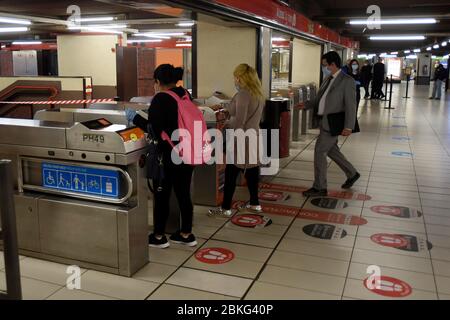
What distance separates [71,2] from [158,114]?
688 cm

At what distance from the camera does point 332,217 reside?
170 inches

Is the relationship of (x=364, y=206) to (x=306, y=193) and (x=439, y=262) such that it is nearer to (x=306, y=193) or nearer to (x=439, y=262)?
(x=306, y=193)

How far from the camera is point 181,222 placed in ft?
12.1

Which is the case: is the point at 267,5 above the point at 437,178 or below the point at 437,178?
above

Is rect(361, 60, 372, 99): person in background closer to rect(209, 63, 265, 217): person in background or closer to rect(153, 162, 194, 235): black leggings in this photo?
rect(209, 63, 265, 217): person in background

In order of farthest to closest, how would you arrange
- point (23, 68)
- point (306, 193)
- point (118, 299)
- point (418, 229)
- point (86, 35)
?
point (23, 68)
point (86, 35)
point (306, 193)
point (418, 229)
point (118, 299)

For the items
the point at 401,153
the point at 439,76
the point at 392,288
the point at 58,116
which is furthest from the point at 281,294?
the point at 439,76

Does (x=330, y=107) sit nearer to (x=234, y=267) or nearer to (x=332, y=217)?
(x=332, y=217)

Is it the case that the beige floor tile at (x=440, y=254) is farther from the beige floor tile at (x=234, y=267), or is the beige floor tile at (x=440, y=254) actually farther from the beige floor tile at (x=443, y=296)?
the beige floor tile at (x=234, y=267)

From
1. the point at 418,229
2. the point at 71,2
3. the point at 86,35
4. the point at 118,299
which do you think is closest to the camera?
the point at 118,299

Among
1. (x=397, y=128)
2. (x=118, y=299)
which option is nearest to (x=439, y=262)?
(x=118, y=299)

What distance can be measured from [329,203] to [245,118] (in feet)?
4.75

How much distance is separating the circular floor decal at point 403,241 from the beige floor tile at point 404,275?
1.53 feet

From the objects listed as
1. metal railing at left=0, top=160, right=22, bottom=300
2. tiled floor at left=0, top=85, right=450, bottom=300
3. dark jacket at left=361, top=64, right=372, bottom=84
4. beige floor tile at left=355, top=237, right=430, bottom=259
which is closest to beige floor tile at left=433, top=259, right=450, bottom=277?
tiled floor at left=0, top=85, right=450, bottom=300
